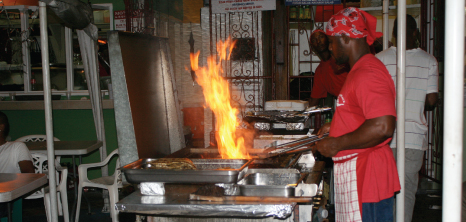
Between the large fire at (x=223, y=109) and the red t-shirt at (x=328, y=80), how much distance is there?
4.80 feet

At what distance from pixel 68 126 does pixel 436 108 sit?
6950mm

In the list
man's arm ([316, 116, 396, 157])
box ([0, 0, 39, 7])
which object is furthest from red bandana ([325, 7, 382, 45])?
box ([0, 0, 39, 7])

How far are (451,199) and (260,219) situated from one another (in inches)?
52.3

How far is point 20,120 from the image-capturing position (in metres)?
7.71

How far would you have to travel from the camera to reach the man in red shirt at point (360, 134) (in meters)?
2.12

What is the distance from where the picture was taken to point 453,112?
1.32 meters

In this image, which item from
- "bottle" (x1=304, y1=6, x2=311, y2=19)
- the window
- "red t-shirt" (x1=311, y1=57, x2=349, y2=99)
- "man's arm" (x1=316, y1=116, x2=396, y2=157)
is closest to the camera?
"man's arm" (x1=316, y1=116, x2=396, y2=157)

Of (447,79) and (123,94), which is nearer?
(447,79)

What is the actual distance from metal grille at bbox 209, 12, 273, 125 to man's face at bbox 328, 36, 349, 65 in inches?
173

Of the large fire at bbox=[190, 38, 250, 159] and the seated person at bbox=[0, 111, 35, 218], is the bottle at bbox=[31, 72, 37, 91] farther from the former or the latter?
the seated person at bbox=[0, 111, 35, 218]

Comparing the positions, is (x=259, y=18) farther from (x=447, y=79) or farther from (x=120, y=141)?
(x=447, y=79)

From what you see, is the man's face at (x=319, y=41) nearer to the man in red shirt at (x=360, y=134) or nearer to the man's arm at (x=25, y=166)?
the man in red shirt at (x=360, y=134)

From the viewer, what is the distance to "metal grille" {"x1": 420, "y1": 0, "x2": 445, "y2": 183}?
5.63 meters

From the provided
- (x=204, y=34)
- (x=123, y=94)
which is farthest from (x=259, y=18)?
(x=123, y=94)
